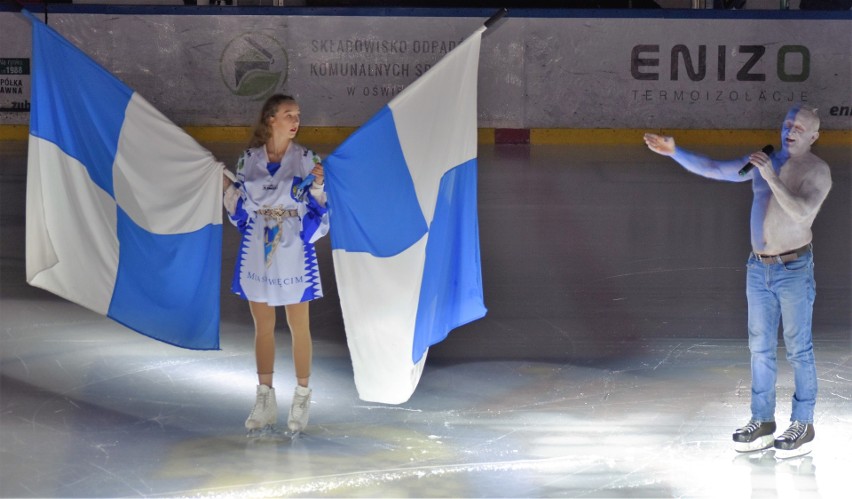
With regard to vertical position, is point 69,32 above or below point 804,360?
above

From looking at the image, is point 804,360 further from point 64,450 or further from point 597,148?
point 597,148

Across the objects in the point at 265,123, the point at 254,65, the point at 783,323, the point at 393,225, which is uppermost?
the point at 254,65

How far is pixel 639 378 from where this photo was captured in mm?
6457

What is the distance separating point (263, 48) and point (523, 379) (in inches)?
437

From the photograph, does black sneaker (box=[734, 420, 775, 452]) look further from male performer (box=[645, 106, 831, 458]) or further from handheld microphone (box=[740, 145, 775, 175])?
handheld microphone (box=[740, 145, 775, 175])

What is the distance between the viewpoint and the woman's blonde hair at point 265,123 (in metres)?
5.29

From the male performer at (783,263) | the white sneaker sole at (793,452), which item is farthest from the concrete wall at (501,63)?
the white sneaker sole at (793,452)

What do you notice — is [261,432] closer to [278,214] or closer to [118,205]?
[278,214]

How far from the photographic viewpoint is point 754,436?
528 cm

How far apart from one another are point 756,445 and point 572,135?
11.8 m

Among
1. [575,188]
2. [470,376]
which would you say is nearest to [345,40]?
[575,188]

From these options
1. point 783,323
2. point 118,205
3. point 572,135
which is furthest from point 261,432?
point 572,135

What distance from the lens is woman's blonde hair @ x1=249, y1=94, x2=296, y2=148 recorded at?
529cm

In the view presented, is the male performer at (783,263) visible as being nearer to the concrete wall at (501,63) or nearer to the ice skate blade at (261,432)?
the ice skate blade at (261,432)
